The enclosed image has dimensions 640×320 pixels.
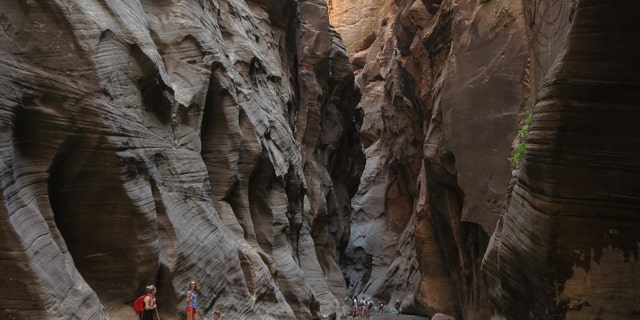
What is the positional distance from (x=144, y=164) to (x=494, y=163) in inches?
509

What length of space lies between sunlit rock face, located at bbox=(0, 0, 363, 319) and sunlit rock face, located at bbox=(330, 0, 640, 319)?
245 inches

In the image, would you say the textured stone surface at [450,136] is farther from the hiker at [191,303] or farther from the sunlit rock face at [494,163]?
the hiker at [191,303]

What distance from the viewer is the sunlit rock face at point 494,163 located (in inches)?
373

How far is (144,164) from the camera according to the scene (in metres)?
13.5

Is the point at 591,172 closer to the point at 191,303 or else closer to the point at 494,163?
the point at 191,303

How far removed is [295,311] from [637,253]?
13.8m

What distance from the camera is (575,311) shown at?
9.64 metres

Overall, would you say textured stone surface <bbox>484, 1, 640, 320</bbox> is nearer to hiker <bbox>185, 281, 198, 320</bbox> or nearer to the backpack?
hiker <bbox>185, 281, 198, 320</bbox>

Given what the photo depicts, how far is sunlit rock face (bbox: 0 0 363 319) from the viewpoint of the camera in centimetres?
1073

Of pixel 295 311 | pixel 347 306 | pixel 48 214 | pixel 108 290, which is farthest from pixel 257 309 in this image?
pixel 347 306

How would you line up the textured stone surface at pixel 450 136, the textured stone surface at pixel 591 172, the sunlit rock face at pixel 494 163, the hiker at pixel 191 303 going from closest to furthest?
the textured stone surface at pixel 591 172 → the sunlit rock face at pixel 494 163 → the hiker at pixel 191 303 → the textured stone surface at pixel 450 136

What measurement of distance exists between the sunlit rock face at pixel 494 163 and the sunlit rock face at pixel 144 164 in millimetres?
6233

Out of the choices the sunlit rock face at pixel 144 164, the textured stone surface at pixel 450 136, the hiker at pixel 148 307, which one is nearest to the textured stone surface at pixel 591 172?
the hiker at pixel 148 307

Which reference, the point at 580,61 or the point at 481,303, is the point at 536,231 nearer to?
the point at 580,61
